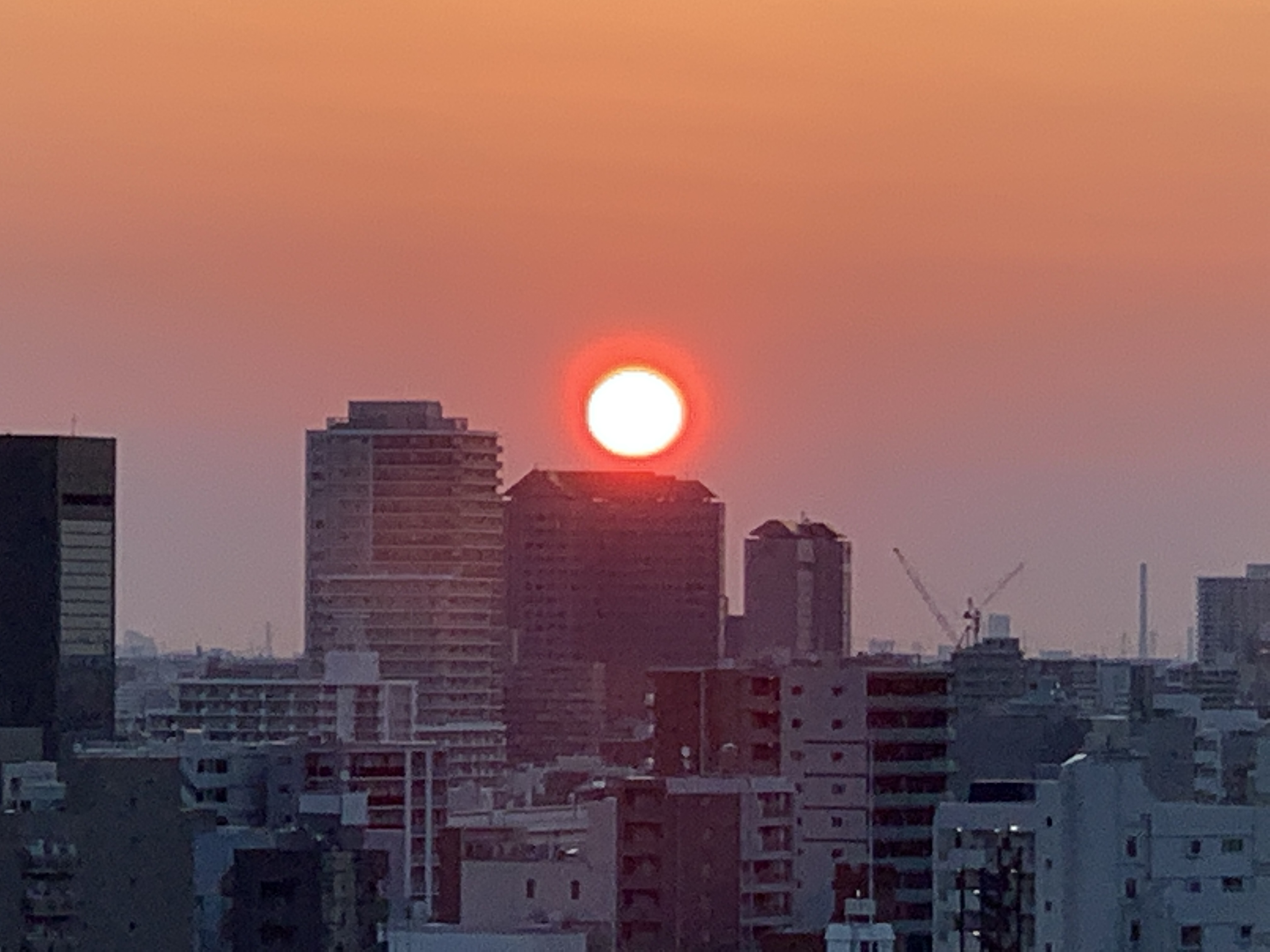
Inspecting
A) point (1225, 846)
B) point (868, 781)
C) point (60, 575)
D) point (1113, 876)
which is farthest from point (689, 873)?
→ point (60, 575)

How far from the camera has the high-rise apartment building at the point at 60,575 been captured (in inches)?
6240

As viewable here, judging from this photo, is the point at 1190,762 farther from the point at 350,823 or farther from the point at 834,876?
the point at 834,876

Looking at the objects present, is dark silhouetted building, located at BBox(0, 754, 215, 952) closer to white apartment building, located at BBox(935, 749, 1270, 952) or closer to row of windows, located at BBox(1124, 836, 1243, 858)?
white apartment building, located at BBox(935, 749, 1270, 952)

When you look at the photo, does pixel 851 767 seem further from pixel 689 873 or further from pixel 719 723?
pixel 689 873

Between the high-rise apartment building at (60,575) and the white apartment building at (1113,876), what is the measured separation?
7848 cm

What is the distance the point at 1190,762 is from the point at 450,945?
158 feet

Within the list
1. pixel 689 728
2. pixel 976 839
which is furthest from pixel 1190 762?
pixel 976 839

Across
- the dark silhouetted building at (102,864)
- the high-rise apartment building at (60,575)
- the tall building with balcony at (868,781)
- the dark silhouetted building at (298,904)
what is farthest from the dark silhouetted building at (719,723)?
the high-rise apartment building at (60,575)

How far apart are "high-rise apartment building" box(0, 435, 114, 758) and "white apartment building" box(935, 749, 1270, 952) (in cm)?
7848

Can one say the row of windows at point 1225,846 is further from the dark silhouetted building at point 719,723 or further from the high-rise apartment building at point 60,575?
the high-rise apartment building at point 60,575

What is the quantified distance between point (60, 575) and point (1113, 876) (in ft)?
298

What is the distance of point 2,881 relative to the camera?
265 ft

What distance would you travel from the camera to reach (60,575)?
164 meters

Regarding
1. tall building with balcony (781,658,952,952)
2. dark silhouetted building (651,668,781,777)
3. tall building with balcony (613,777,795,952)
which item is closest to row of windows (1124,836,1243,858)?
tall building with balcony (613,777,795,952)
